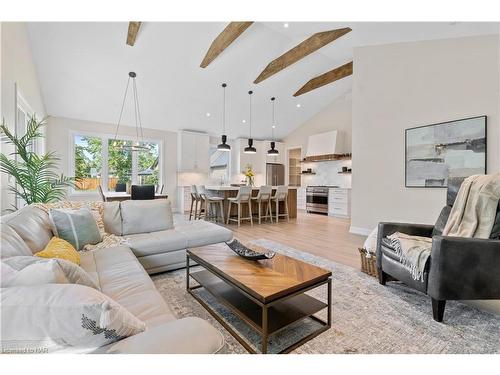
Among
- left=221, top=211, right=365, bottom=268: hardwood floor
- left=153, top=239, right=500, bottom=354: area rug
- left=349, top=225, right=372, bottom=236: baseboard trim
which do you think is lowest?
left=153, top=239, right=500, bottom=354: area rug

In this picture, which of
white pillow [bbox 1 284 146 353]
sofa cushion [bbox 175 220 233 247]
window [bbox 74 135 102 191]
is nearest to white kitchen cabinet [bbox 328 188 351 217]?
sofa cushion [bbox 175 220 233 247]

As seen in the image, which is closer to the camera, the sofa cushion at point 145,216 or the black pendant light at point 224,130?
the sofa cushion at point 145,216

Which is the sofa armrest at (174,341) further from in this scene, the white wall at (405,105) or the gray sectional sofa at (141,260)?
the white wall at (405,105)

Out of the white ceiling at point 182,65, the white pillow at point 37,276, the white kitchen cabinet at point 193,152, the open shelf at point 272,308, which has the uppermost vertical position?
the white ceiling at point 182,65

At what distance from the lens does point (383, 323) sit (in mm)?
1857

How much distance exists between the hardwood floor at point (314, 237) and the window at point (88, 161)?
406 cm

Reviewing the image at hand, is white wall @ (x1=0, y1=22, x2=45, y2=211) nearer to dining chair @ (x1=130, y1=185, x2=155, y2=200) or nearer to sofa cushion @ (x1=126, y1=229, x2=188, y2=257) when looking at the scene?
sofa cushion @ (x1=126, y1=229, x2=188, y2=257)

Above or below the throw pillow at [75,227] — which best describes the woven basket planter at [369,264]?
below

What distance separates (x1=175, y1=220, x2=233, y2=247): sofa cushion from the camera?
9.69 ft

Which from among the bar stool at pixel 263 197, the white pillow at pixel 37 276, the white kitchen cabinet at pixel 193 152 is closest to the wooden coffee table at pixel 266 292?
the white pillow at pixel 37 276

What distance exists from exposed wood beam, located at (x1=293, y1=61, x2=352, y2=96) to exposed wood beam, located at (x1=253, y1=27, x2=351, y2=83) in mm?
1488

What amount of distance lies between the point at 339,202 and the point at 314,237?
3280 millimetres

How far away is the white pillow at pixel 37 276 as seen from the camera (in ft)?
2.84
